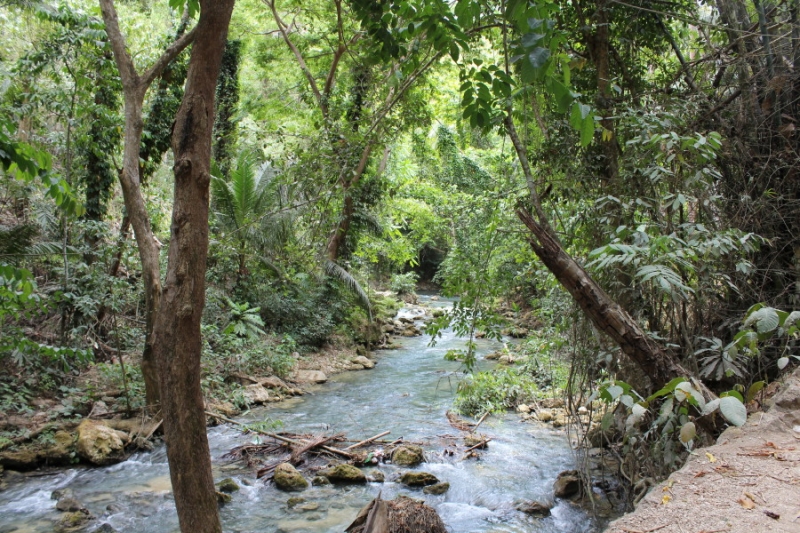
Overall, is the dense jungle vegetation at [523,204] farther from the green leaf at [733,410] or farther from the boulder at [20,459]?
the boulder at [20,459]

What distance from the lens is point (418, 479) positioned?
5605 mm

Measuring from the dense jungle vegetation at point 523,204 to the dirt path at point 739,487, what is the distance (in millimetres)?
193

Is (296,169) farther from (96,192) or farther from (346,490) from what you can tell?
(96,192)

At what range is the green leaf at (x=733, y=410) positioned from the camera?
7.09 feet

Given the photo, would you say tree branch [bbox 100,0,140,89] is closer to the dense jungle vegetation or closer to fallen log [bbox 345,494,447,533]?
the dense jungle vegetation

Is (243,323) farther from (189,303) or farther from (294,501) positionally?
(189,303)

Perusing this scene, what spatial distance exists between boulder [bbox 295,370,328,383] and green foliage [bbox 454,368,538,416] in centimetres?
363

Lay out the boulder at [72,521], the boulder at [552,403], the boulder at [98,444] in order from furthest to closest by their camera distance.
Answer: the boulder at [552,403] < the boulder at [98,444] < the boulder at [72,521]

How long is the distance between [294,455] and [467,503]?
224 cm

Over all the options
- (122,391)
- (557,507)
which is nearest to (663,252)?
(557,507)

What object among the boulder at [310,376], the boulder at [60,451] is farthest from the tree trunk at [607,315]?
the boulder at [310,376]

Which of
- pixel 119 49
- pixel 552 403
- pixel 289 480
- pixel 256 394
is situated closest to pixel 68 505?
pixel 289 480

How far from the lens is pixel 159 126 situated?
9.01m

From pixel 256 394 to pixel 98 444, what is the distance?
10.3 ft
